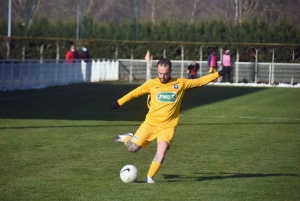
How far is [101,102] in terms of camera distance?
1053 inches

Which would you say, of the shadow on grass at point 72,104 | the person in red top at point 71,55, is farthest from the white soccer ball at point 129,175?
the person in red top at point 71,55

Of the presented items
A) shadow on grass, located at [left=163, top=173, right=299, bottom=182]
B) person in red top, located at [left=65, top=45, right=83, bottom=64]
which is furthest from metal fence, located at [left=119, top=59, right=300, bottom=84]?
shadow on grass, located at [left=163, top=173, right=299, bottom=182]

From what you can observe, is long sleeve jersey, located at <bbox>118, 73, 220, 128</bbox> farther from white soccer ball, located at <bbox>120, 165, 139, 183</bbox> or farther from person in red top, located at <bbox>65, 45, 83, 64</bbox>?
person in red top, located at <bbox>65, 45, 83, 64</bbox>

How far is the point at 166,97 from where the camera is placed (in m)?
10.4

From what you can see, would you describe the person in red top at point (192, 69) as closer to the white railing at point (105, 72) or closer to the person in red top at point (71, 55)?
the white railing at point (105, 72)

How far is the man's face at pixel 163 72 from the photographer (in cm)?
1007

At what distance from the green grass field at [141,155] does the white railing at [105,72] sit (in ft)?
28.6

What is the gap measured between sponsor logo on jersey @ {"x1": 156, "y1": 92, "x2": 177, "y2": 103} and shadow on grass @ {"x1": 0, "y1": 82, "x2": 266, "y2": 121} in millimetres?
10093

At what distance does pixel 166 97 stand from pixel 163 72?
413mm

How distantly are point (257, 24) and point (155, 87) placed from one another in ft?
131

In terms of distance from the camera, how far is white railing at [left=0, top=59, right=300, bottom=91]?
33812 mm

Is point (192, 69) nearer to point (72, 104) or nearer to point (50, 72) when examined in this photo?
point (50, 72)

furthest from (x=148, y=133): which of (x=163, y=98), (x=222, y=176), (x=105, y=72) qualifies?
(x=105, y=72)

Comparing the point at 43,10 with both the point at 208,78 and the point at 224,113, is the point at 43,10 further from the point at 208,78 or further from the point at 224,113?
the point at 208,78
